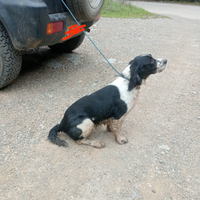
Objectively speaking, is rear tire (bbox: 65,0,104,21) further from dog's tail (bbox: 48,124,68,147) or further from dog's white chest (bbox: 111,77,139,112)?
dog's tail (bbox: 48,124,68,147)

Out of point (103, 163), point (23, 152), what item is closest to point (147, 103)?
point (103, 163)

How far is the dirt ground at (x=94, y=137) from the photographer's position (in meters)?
2.33

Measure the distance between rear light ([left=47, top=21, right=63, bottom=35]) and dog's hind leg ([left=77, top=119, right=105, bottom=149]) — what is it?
1.44 metres

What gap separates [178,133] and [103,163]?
4.11 ft

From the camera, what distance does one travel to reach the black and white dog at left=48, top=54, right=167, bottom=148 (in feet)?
9.04

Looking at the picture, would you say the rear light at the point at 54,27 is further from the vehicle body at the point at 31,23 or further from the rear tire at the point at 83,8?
the rear tire at the point at 83,8

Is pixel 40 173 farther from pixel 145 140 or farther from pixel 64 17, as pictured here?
pixel 64 17

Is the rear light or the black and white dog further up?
the rear light

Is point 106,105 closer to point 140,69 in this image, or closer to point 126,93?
point 126,93

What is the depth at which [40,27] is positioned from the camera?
122 inches

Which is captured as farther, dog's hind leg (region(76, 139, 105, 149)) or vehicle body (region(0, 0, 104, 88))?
vehicle body (region(0, 0, 104, 88))

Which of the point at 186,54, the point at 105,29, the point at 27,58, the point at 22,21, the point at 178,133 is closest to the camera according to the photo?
the point at 22,21

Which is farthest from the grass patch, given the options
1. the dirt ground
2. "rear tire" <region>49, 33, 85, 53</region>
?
the dirt ground

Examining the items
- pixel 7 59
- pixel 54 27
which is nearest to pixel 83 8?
pixel 54 27
